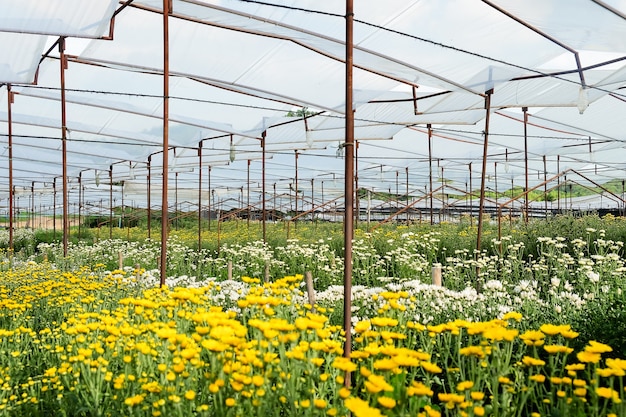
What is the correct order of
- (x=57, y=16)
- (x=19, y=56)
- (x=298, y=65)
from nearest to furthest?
(x=57, y=16)
(x=19, y=56)
(x=298, y=65)

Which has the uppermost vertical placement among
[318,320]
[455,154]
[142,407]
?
[455,154]

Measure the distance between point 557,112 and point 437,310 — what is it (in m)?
8.96

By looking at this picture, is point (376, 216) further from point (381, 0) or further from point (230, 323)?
point (230, 323)

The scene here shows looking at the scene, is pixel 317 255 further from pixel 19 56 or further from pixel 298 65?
pixel 19 56

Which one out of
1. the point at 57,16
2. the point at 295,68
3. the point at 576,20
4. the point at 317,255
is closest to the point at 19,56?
the point at 57,16

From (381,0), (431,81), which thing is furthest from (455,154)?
(381,0)

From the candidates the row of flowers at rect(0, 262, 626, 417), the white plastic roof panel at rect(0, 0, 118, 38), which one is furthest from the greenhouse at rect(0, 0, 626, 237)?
the row of flowers at rect(0, 262, 626, 417)

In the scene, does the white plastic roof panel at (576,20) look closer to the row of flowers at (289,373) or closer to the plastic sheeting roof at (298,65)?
the plastic sheeting roof at (298,65)

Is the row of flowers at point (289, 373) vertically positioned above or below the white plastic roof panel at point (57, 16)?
below

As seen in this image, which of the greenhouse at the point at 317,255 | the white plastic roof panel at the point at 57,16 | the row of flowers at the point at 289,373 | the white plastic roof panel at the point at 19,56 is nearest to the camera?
the row of flowers at the point at 289,373

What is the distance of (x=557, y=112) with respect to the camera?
1166cm

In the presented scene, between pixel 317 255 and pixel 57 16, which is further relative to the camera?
pixel 317 255

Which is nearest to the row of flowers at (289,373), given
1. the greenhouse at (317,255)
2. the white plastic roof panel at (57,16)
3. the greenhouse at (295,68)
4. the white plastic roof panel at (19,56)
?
the greenhouse at (317,255)

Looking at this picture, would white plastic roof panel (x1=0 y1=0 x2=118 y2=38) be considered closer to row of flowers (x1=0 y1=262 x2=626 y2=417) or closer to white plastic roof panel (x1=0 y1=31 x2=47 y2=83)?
white plastic roof panel (x1=0 y1=31 x2=47 y2=83)
